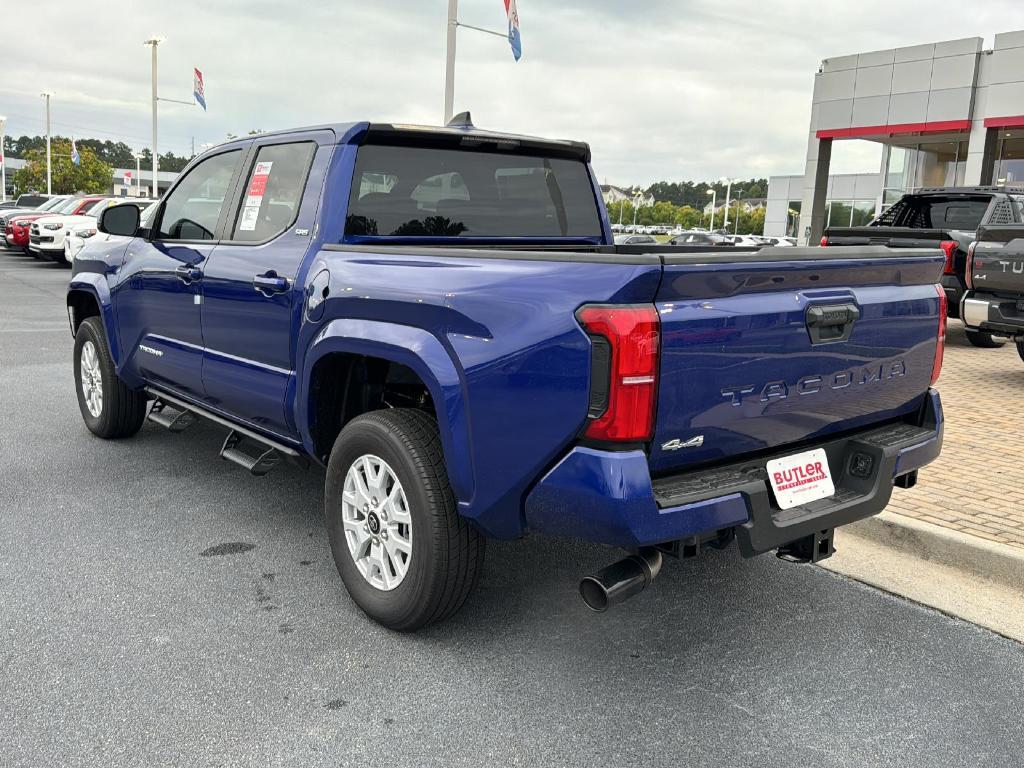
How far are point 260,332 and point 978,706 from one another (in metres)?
3.18

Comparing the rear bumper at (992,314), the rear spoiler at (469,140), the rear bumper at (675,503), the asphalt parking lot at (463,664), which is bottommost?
the asphalt parking lot at (463,664)

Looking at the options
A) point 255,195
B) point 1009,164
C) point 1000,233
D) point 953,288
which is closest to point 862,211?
point 1009,164

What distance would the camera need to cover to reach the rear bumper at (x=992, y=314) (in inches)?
329

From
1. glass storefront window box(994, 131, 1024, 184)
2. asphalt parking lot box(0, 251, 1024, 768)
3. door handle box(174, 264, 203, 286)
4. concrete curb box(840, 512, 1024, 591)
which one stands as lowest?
asphalt parking lot box(0, 251, 1024, 768)

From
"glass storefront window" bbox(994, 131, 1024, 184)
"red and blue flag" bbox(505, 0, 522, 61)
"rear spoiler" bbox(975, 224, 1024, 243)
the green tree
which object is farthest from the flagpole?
the green tree

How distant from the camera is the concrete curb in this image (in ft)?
12.9

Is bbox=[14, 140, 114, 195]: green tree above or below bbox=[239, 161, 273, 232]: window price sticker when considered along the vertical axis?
above

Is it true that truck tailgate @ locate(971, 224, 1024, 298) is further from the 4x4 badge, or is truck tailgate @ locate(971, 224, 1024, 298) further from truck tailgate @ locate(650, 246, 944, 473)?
the 4x4 badge

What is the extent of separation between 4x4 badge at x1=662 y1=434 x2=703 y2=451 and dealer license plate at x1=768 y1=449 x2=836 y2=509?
342mm

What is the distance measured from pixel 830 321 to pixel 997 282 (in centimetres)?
657

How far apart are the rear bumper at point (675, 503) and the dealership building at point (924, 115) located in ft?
82.4

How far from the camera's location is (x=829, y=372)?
121 inches

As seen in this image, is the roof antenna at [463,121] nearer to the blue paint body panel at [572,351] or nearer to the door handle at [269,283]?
the blue paint body panel at [572,351]

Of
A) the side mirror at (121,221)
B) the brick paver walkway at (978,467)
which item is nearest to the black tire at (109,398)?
the side mirror at (121,221)
